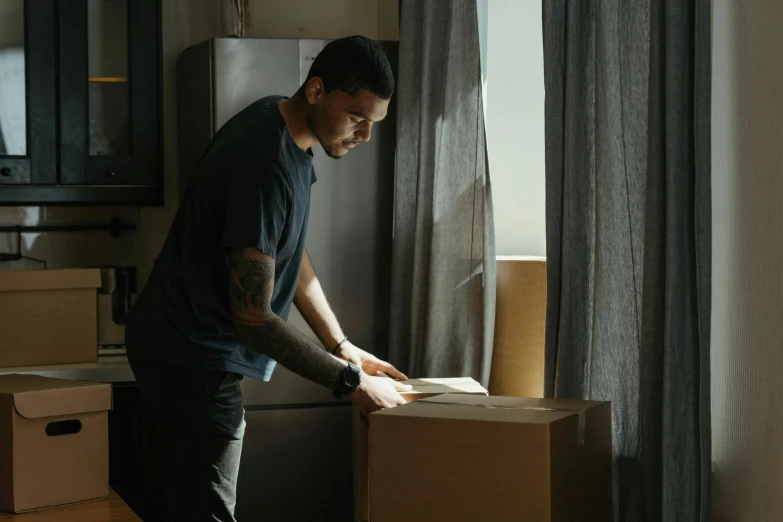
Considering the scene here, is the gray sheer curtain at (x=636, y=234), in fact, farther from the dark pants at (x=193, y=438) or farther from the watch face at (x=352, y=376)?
the dark pants at (x=193, y=438)

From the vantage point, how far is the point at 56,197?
9.94ft

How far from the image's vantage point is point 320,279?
9.27 ft

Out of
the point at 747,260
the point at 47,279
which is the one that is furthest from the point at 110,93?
the point at 747,260

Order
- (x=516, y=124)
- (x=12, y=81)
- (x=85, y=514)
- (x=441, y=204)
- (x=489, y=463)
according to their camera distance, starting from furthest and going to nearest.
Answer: (x=12, y=81) → (x=516, y=124) → (x=441, y=204) → (x=85, y=514) → (x=489, y=463)

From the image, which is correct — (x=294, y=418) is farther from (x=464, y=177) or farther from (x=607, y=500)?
(x=607, y=500)

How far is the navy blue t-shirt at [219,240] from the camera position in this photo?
1.70 metres

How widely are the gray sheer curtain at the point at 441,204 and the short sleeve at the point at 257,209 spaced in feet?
2.74

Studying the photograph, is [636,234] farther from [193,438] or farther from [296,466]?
[296,466]

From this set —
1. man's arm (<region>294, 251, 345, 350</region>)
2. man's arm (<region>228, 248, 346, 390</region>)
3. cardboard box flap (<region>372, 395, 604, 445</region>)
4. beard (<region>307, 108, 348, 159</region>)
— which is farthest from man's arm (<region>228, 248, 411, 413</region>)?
man's arm (<region>294, 251, 345, 350</region>)

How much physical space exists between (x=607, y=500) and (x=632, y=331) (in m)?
0.32

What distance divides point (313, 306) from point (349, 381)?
1.67 ft

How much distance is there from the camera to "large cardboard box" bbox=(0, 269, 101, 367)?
2773 millimetres

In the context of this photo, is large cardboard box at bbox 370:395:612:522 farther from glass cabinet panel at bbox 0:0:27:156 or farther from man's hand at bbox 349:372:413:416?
glass cabinet panel at bbox 0:0:27:156

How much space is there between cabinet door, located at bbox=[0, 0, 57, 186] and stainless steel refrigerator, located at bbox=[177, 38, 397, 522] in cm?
52
